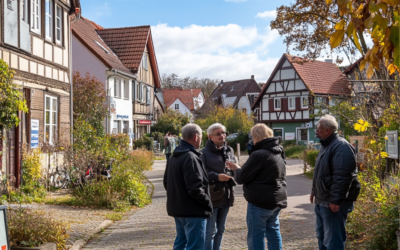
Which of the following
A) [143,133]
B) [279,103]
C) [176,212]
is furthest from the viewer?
[279,103]

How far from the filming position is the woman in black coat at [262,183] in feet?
16.9

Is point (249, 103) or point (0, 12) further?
point (249, 103)

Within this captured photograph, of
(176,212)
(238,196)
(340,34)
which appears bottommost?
(238,196)

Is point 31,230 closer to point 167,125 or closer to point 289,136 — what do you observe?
point 167,125

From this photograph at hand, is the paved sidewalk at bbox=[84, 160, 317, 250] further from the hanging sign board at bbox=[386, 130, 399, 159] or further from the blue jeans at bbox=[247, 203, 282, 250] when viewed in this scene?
the hanging sign board at bbox=[386, 130, 399, 159]

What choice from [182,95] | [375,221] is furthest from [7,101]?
[182,95]

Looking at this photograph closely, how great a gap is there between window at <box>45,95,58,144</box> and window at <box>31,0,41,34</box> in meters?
2.15

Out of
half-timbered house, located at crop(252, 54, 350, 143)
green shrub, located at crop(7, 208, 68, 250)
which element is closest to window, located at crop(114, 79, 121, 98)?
half-timbered house, located at crop(252, 54, 350, 143)

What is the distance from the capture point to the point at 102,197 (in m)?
10.3

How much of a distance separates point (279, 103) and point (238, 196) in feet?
106

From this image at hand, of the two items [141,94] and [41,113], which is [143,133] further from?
[41,113]

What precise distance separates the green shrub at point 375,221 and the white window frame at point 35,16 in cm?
1043

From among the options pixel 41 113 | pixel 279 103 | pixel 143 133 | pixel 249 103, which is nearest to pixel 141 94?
pixel 143 133

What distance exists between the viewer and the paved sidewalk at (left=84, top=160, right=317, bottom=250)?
6836 mm
